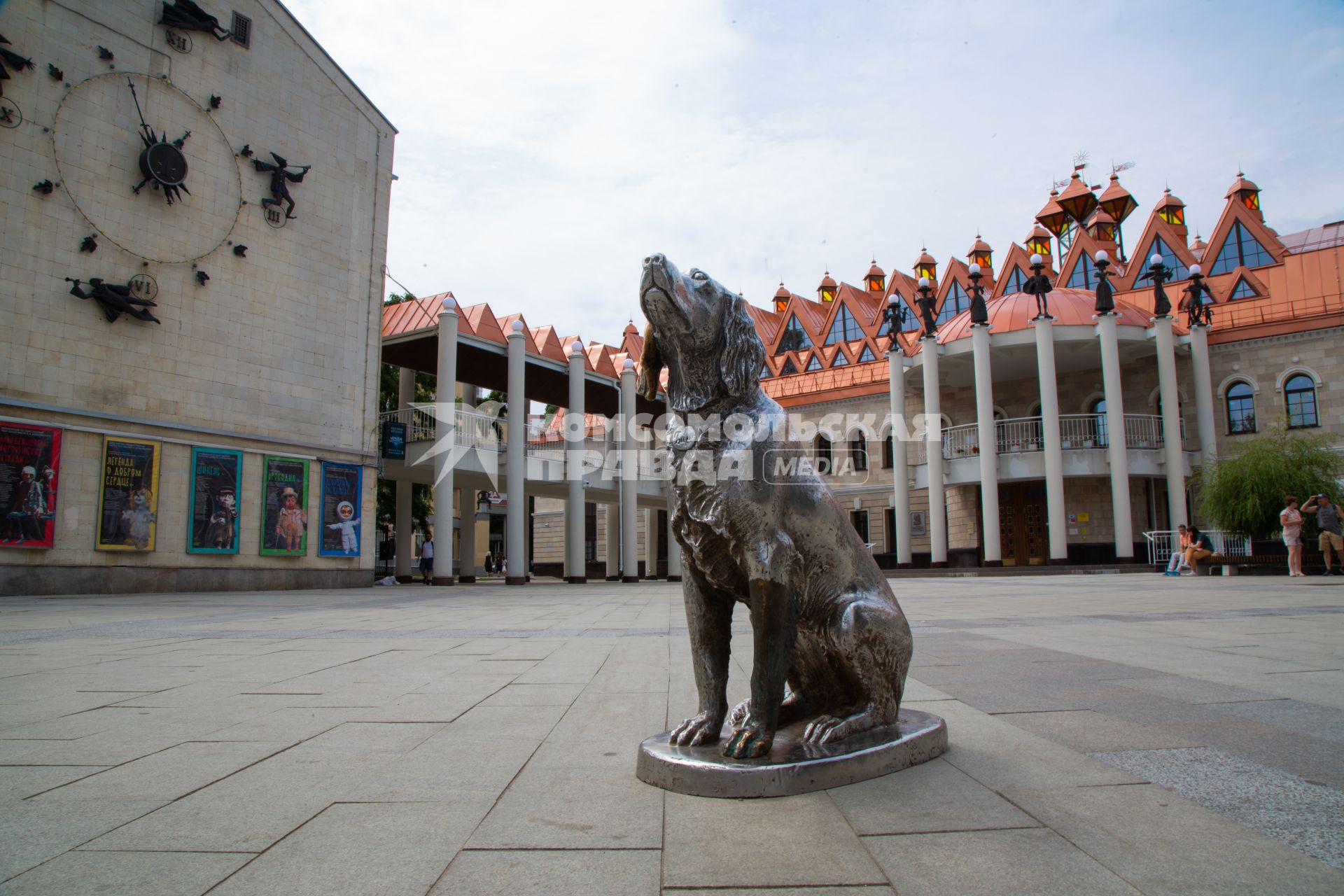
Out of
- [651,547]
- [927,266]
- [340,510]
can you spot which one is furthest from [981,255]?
[340,510]

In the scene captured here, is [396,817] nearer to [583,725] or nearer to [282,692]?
[583,725]

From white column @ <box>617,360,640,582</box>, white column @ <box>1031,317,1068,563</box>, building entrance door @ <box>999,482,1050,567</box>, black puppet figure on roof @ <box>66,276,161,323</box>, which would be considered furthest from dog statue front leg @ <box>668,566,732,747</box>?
building entrance door @ <box>999,482,1050,567</box>

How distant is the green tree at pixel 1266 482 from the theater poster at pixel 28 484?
27076 mm

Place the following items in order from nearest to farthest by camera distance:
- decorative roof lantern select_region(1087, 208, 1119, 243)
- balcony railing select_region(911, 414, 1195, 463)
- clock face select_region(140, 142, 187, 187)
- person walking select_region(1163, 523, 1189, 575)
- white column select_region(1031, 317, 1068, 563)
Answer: clock face select_region(140, 142, 187, 187) → person walking select_region(1163, 523, 1189, 575) → white column select_region(1031, 317, 1068, 563) → balcony railing select_region(911, 414, 1195, 463) → decorative roof lantern select_region(1087, 208, 1119, 243)

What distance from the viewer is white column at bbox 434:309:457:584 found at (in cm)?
2106

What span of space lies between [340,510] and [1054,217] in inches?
1531

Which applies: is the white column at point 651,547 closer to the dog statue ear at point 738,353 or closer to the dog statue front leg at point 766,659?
the dog statue ear at point 738,353

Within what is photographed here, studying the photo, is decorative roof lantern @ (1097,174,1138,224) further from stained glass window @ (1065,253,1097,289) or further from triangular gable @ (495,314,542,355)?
triangular gable @ (495,314,542,355)

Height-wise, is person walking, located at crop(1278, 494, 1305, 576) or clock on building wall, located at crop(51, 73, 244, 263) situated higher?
clock on building wall, located at crop(51, 73, 244, 263)

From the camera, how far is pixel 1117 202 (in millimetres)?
40438

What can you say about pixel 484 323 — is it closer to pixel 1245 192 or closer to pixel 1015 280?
pixel 1015 280

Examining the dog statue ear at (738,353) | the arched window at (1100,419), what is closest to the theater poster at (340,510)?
the dog statue ear at (738,353)

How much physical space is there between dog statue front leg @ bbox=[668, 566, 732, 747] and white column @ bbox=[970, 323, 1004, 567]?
26.5m

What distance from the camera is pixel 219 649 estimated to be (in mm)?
6410
